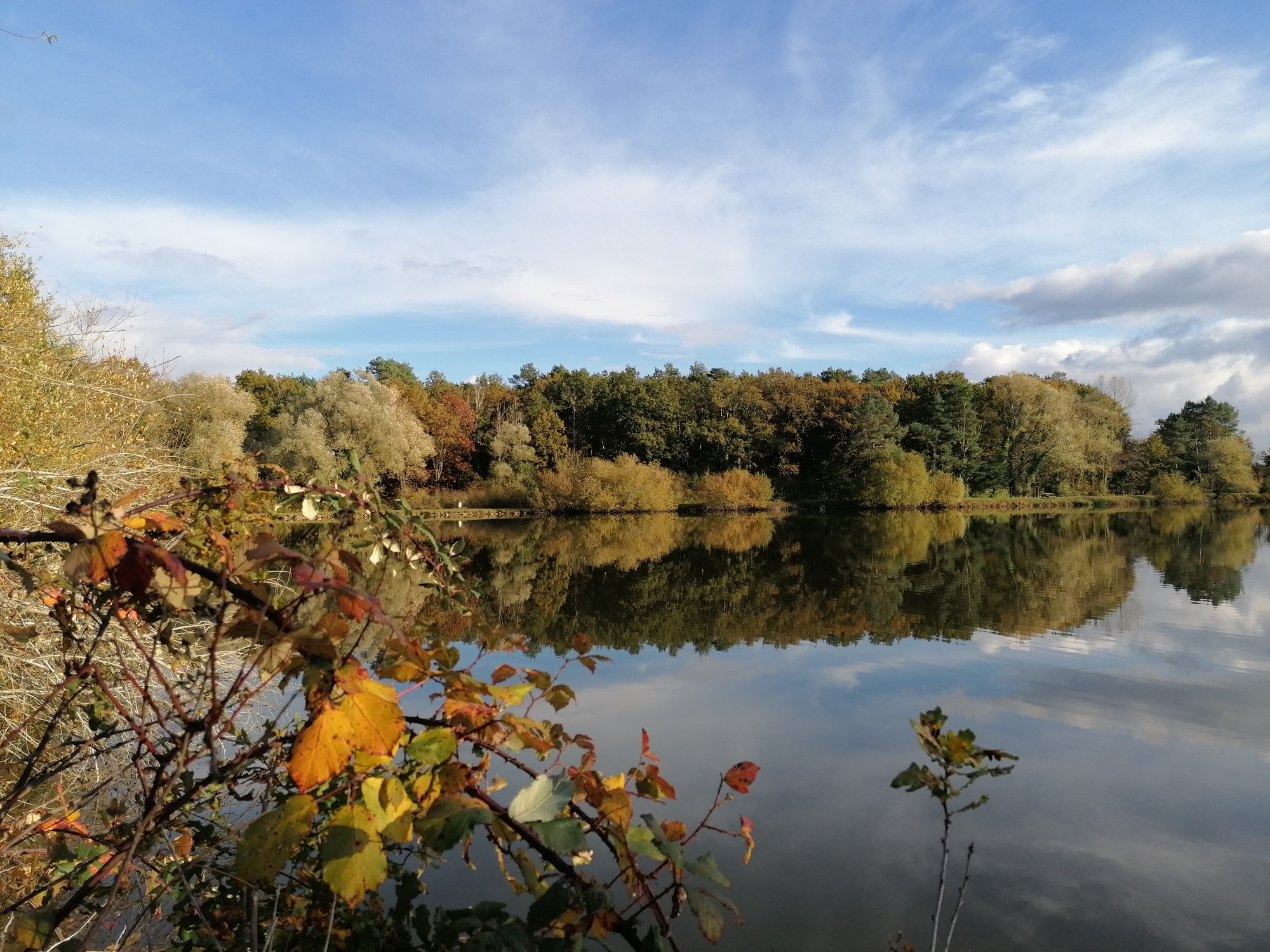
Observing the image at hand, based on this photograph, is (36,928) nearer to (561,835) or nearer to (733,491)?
(561,835)

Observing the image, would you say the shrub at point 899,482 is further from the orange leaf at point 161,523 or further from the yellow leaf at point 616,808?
the orange leaf at point 161,523

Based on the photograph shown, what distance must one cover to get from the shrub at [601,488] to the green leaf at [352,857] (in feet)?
116

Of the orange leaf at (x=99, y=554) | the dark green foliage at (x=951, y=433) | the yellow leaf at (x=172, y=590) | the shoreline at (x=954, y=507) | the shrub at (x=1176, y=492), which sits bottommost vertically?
the shoreline at (x=954, y=507)

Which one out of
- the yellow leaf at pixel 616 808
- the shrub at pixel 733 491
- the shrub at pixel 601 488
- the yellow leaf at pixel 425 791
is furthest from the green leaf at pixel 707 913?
the shrub at pixel 733 491

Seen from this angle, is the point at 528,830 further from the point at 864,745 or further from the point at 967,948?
the point at 864,745

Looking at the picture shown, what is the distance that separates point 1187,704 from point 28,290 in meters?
14.0

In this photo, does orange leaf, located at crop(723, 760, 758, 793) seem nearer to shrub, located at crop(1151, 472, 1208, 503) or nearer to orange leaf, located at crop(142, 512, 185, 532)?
orange leaf, located at crop(142, 512, 185, 532)

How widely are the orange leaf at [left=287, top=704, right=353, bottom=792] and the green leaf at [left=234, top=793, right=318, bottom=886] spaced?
74mm

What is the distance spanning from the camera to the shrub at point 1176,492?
42.6 metres

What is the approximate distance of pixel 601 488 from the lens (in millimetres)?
36406

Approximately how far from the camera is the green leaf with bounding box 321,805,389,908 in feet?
2.97

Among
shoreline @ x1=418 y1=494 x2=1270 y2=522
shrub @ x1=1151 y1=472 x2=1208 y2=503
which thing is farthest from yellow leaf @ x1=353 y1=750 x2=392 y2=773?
shrub @ x1=1151 y1=472 x2=1208 y2=503

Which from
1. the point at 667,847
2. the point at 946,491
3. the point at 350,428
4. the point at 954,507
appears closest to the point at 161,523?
the point at 667,847

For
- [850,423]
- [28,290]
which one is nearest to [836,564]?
[28,290]
